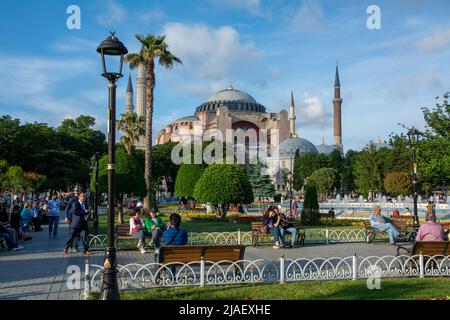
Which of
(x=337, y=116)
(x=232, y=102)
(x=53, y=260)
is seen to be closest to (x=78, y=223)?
(x=53, y=260)

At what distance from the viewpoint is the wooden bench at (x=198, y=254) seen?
764 centimetres

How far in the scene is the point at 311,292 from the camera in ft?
22.4

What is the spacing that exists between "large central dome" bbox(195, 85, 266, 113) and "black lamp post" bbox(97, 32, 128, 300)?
89572 mm

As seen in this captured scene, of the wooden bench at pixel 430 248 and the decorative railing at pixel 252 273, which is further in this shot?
the wooden bench at pixel 430 248

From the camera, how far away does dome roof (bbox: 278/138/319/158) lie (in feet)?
296

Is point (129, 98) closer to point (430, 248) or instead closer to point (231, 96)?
point (231, 96)

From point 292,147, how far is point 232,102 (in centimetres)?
1591

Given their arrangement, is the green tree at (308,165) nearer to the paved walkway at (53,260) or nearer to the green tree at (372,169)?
the green tree at (372,169)

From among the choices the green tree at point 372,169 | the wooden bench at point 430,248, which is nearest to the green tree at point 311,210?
the wooden bench at point 430,248

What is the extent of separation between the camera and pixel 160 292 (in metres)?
6.95

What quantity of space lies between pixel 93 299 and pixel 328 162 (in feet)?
209

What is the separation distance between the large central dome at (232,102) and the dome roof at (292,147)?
1033 centimetres
